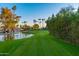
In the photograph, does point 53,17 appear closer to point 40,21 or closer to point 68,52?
point 40,21

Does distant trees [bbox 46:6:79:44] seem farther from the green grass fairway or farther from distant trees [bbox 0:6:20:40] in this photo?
distant trees [bbox 0:6:20:40]

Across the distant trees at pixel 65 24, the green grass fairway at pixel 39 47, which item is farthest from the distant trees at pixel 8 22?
the distant trees at pixel 65 24

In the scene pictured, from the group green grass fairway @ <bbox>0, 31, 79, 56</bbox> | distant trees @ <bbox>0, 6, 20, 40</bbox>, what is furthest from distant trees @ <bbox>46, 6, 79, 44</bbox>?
distant trees @ <bbox>0, 6, 20, 40</bbox>

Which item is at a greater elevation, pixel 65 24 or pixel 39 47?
pixel 65 24

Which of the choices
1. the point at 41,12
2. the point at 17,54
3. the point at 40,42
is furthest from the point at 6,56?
the point at 41,12

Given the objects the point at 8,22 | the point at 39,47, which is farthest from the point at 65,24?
the point at 8,22

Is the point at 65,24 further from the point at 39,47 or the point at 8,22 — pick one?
the point at 8,22

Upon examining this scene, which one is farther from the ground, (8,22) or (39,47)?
(8,22)
